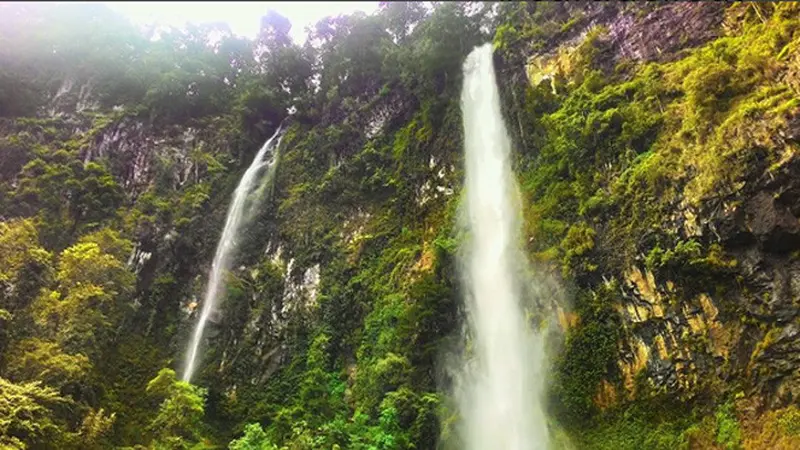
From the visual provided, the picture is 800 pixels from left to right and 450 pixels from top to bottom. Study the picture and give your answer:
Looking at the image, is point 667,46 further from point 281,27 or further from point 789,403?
point 281,27

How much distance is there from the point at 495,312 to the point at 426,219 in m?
4.75

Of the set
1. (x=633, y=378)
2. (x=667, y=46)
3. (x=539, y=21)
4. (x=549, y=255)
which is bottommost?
(x=633, y=378)

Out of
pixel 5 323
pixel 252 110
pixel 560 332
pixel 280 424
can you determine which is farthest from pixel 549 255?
pixel 252 110

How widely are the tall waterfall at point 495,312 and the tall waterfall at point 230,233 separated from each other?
8406mm

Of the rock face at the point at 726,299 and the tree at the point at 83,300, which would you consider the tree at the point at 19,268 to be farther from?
the rock face at the point at 726,299

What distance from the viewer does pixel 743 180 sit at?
33.4 ft

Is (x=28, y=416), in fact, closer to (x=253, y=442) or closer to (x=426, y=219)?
(x=253, y=442)

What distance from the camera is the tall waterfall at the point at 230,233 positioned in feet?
56.5

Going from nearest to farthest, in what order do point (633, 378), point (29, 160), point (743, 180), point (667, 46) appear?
1. point (743, 180)
2. point (633, 378)
3. point (667, 46)
4. point (29, 160)

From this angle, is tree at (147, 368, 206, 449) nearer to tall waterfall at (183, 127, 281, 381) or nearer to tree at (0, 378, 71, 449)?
tree at (0, 378, 71, 449)

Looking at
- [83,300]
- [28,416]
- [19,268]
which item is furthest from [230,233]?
[28,416]

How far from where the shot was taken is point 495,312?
46.3 ft

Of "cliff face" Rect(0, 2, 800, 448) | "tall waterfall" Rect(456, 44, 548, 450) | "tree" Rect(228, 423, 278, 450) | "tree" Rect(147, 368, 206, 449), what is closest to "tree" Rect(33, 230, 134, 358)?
"cliff face" Rect(0, 2, 800, 448)

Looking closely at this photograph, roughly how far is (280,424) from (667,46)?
1417cm
